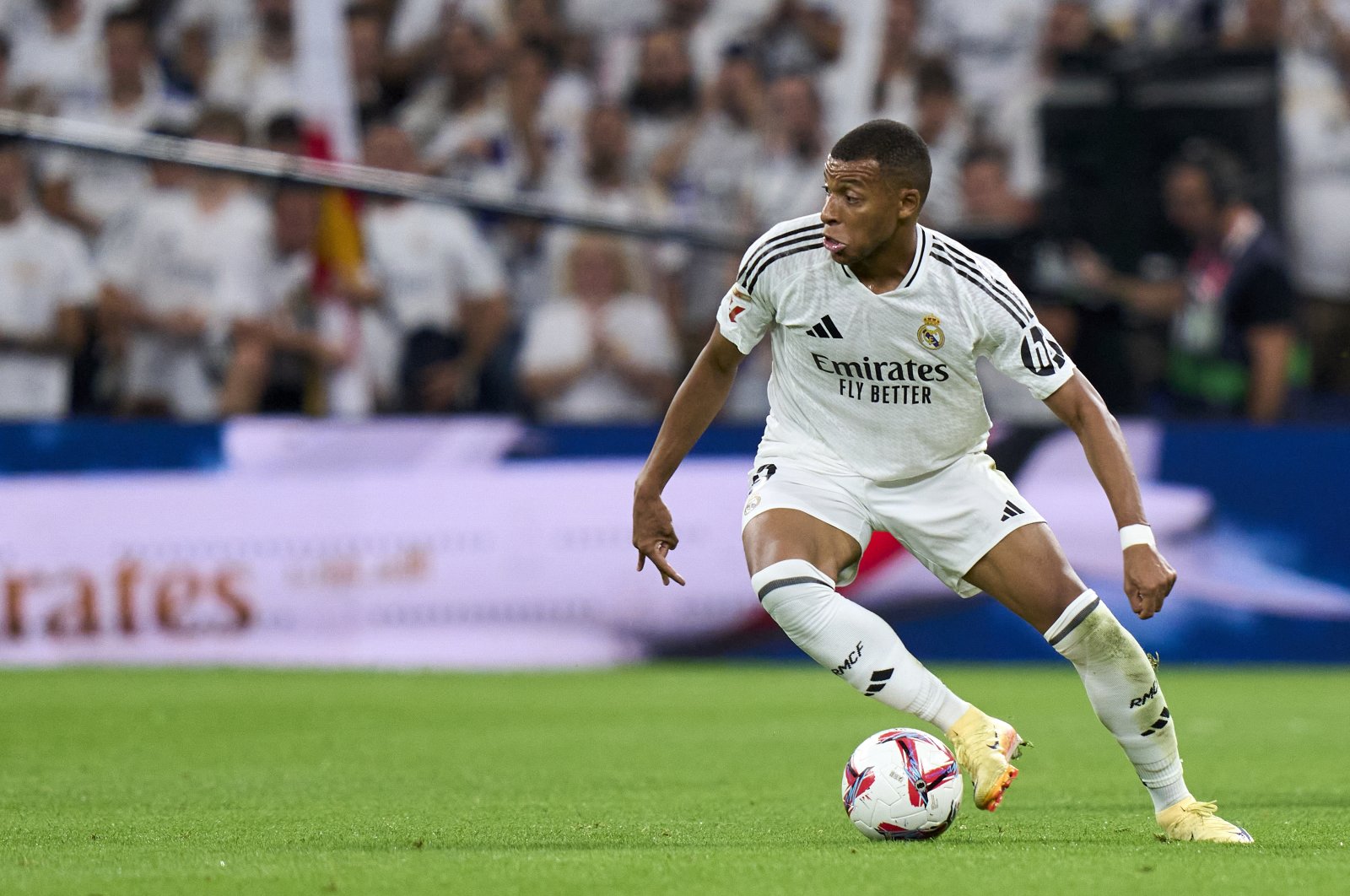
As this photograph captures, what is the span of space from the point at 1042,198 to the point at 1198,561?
8.90 ft

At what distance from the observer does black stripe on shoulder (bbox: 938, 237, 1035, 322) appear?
5598 mm

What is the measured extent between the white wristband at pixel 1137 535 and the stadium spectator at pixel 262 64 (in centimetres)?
977

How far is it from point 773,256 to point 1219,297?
7.77m

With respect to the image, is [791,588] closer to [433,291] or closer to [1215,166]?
[433,291]

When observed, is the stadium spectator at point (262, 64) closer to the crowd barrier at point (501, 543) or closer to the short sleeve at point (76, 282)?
the short sleeve at point (76, 282)

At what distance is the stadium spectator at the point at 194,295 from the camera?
12.9 meters

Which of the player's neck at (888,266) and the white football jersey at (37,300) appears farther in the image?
the white football jersey at (37,300)

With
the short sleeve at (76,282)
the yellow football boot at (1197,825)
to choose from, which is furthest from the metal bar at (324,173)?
the yellow football boot at (1197,825)

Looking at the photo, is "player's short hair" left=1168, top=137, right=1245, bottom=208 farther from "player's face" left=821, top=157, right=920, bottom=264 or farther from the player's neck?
"player's face" left=821, top=157, right=920, bottom=264

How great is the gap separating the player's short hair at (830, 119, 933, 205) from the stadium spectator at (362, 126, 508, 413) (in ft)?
25.3

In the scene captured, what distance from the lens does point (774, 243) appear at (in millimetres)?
5758

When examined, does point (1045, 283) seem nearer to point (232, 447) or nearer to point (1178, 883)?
point (232, 447)

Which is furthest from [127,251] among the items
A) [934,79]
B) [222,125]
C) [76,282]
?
[934,79]

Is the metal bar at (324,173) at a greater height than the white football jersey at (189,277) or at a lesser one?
greater
